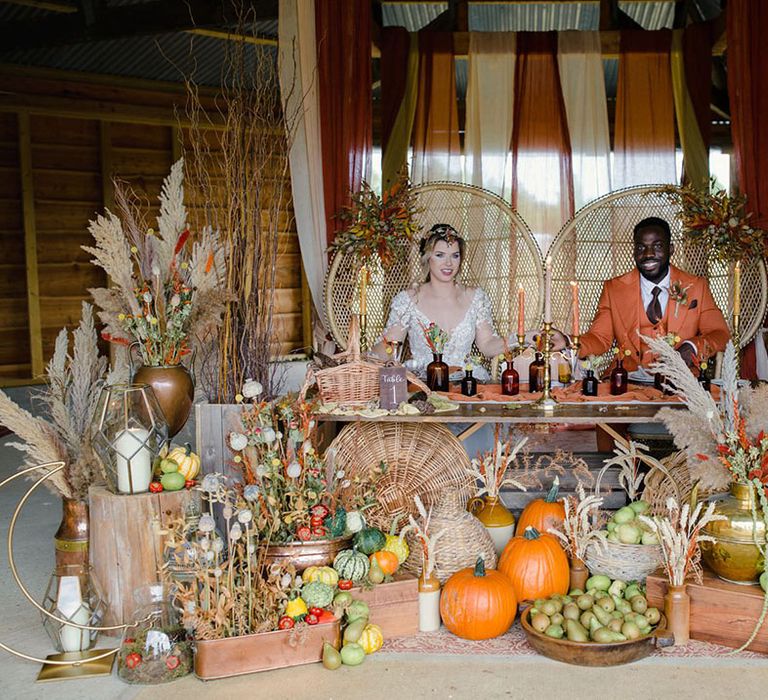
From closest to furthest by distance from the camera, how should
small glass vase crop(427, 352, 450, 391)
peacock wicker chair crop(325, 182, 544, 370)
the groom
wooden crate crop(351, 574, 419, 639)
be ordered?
wooden crate crop(351, 574, 419, 639)
small glass vase crop(427, 352, 450, 391)
the groom
peacock wicker chair crop(325, 182, 544, 370)

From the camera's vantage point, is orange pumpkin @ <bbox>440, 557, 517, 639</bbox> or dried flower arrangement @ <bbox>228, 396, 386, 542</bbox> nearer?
orange pumpkin @ <bbox>440, 557, 517, 639</bbox>

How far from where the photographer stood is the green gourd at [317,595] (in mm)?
2670

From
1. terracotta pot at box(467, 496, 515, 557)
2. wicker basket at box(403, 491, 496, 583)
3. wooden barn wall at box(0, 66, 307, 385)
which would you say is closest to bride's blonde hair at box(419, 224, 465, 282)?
terracotta pot at box(467, 496, 515, 557)

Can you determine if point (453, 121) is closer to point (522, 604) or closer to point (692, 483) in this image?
point (692, 483)

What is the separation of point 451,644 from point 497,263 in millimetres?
3031

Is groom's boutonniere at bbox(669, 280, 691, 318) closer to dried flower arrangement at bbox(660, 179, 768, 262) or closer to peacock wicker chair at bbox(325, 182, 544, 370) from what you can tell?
dried flower arrangement at bbox(660, 179, 768, 262)

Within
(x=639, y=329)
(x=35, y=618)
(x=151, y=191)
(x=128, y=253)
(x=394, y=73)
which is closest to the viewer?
(x=35, y=618)

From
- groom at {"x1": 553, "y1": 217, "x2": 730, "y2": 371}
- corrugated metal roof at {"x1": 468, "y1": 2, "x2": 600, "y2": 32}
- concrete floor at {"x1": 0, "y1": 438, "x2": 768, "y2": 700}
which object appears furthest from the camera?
corrugated metal roof at {"x1": 468, "y1": 2, "x2": 600, "y2": 32}

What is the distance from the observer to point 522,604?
2.88 metres

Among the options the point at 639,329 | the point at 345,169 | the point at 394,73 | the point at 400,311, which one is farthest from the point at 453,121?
the point at 639,329

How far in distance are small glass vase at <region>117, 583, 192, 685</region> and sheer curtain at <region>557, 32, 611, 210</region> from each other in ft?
13.3

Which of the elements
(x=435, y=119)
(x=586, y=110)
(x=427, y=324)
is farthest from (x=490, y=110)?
(x=427, y=324)

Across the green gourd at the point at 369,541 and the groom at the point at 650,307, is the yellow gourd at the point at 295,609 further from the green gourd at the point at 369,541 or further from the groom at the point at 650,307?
the groom at the point at 650,307

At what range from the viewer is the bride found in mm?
4523
